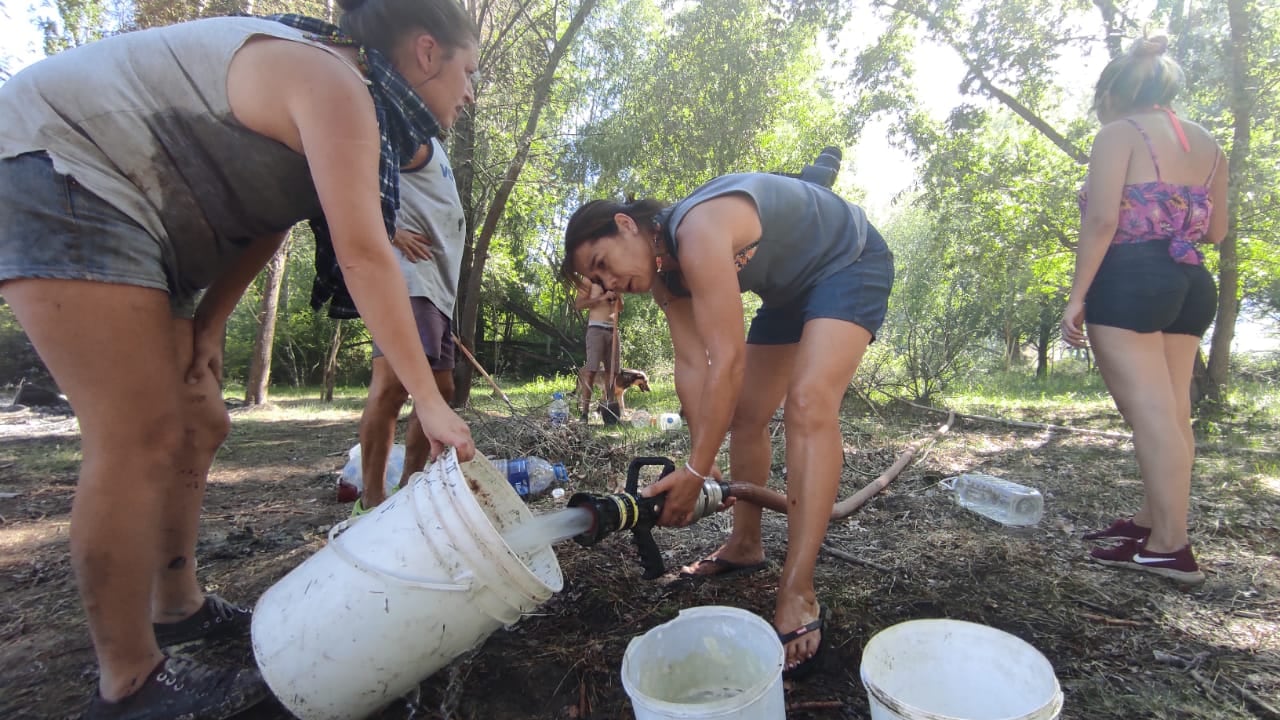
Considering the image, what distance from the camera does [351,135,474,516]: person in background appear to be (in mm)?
2414

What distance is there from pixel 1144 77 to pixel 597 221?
7.25 feet

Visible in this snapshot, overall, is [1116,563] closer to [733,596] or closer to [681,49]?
[733,596]

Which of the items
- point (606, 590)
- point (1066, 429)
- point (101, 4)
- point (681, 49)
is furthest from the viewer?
point (681, 49)

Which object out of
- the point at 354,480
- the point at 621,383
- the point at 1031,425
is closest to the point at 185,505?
the point at 354,480

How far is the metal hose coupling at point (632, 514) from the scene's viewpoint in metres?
1.49

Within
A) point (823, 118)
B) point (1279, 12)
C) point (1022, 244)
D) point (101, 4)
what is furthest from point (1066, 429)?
point (101, 4)

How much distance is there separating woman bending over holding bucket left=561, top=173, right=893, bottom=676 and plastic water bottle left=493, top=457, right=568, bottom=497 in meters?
1.34

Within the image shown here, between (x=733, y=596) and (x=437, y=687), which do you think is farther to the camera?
(x=733, y=596)

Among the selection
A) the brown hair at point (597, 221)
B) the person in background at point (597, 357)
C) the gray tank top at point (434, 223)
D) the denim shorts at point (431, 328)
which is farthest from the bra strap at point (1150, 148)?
the person in background at point (597, 357)

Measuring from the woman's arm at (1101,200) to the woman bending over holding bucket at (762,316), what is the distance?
90cm

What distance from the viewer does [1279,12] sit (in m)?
5.36

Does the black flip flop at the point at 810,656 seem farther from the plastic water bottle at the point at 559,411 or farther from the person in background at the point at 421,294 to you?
the plastic water bottle at the point at 559,411

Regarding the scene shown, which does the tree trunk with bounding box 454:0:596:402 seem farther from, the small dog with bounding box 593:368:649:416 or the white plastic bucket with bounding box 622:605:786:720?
the white plastic bucket with bounding box 622:605:786:720

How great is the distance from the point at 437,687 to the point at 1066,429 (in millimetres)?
5579
